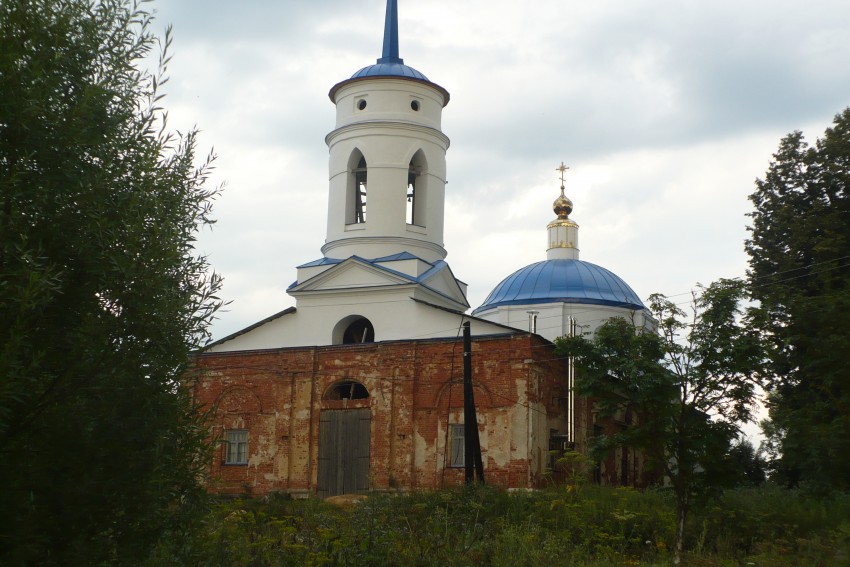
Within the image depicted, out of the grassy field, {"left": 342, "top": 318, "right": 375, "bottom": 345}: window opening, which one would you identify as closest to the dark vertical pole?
the grassy field

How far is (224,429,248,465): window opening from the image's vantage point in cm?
2755

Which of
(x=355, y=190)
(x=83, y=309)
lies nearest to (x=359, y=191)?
(x=355, y=190)

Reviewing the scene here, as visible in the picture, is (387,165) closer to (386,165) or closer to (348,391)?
(386,165)

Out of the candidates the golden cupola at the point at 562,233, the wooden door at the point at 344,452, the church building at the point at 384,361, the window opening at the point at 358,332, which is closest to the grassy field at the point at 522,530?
the wooden door at the point at 344,452

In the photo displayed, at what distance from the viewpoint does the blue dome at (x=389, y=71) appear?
2909cm

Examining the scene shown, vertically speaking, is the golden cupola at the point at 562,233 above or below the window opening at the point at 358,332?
above

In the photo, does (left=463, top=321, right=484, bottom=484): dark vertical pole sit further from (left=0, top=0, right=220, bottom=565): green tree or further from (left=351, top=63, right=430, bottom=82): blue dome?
(left=0, top=0, right=220, bottom=565): green tree

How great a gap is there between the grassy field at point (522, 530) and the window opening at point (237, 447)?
9.00ft

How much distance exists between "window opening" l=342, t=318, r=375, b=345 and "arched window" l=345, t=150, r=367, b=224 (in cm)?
295

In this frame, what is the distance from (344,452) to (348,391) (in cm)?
189

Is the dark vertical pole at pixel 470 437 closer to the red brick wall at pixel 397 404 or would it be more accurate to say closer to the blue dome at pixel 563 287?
the red brick wall at pixel 397 404

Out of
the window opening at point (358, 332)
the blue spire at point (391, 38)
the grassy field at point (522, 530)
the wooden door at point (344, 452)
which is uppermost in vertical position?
the blue spire at point (391, 38)

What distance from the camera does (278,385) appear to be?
89.6 feet

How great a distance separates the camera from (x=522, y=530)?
1800 cm
